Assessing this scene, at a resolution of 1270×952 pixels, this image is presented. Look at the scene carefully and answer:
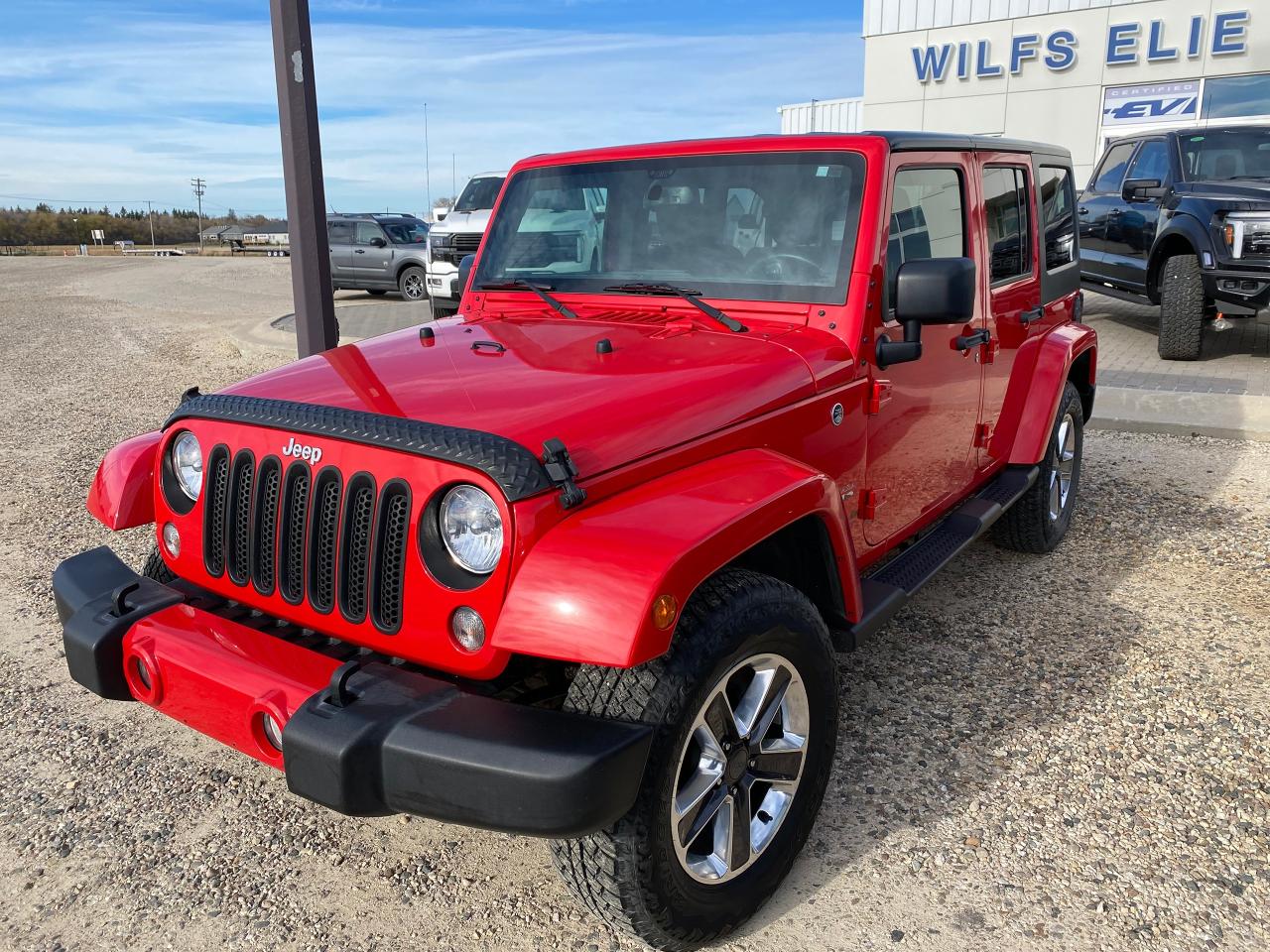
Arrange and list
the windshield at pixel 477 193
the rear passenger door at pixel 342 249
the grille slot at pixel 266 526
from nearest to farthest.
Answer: the grille slot at pixel 266 526 < the windshield at pixel 477 193 < the rear passenger door at pixel 342 249

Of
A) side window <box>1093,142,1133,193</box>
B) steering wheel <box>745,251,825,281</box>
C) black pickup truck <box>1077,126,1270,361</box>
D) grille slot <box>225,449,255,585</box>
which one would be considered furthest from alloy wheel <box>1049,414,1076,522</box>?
side window <box>1093,142,1133,193</box>

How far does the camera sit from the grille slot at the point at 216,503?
2527mm

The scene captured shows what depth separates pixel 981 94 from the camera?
744 inches

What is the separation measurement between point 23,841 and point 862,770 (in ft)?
7.71

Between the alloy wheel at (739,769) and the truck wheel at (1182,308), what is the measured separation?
7.98 meters

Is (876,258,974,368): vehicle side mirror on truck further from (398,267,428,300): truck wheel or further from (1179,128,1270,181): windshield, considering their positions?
(398,267,428,300): truck wheel

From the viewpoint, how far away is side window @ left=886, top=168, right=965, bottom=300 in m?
3.18

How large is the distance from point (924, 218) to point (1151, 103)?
17.0m

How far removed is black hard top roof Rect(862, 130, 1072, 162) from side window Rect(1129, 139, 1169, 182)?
563 cm

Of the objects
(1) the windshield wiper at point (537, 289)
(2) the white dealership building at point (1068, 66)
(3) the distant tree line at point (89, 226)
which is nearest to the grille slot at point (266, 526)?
(1) the windshield wiper at point (537, 289)

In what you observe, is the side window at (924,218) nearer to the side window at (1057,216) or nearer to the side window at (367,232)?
the side window at (1057,216)

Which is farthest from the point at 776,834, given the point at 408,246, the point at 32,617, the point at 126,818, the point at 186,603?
the point at 408,246

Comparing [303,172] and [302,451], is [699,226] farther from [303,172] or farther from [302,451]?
[303,172]

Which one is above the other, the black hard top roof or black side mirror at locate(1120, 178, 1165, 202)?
black side mirror at locate(1120, 178, 1165, 202)
